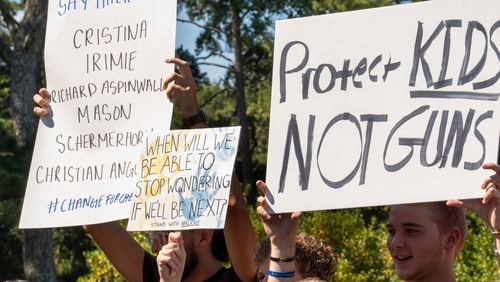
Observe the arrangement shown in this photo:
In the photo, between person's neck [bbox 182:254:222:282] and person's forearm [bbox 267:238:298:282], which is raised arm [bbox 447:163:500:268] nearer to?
person's forearm [bbox 267:238:298:282]

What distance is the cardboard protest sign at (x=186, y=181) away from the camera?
13.2 feet

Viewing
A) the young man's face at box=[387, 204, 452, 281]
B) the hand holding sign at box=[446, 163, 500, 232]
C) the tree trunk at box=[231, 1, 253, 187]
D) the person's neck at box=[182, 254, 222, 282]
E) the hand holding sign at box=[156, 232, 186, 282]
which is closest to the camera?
the hand holding sign at box=[446, 163, 500, 232]

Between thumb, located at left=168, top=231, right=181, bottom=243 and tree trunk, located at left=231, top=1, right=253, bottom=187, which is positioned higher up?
tree trunk, located at left=231, top=1, right=253, bottom=187

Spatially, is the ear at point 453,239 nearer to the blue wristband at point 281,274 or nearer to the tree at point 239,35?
the blue wristband at point 281,274

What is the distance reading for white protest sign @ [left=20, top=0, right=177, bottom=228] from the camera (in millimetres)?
4418

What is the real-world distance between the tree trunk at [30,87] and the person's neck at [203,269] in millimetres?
12308

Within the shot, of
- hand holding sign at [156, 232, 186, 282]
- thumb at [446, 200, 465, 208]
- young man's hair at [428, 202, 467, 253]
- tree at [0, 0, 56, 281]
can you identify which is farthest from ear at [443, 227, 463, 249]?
tree at [0, 0, 56, 281]

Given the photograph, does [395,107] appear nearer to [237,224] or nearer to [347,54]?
[347,54]

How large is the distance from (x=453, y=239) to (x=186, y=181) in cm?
89

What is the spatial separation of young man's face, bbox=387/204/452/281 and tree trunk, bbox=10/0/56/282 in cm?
1311

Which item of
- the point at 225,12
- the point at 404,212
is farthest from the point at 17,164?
the point at 404,212

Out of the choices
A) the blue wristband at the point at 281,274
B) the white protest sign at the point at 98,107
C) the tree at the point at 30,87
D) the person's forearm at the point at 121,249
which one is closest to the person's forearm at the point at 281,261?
the blue wristband at the point at 281,274

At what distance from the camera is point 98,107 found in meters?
4.60

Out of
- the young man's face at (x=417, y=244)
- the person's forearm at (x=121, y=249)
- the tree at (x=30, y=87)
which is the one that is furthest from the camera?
the tree at (x=30, y=87)
